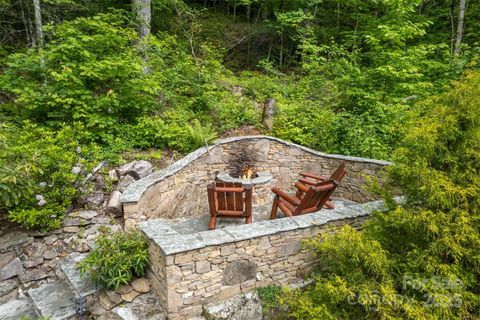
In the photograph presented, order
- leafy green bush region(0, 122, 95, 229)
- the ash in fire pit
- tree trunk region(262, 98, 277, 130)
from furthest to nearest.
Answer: tree trunk region(262, 98, 277, 130) → the ash in fire pit → leafy green bush region(0, 122, 95, 229)

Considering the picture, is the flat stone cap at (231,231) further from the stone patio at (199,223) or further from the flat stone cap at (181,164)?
the flat stone cap at (181,164)

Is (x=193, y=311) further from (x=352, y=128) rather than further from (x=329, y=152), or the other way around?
(x=352, y=128)

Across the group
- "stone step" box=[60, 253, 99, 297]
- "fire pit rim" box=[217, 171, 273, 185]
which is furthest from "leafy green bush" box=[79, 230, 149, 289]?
"fire pit rim" box=[217, 171, 273, 185]

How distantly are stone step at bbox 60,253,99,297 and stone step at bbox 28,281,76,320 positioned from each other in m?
0.11

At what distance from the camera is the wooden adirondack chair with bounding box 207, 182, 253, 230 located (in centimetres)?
434

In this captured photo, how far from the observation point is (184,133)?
20.1 ft

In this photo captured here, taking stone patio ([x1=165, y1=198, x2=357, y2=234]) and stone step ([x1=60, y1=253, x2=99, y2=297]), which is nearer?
stone step ([x1=60, y1=253, x2=99, y2=297])

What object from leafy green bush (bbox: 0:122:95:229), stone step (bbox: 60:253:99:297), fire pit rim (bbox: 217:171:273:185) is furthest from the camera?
fire pit rim (bbox: 217:171:273:185)

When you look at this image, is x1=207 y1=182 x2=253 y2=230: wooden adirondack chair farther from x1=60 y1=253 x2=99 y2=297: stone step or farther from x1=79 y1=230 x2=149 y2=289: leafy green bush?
x1=60 y1=253 x2=99 y2=297: stone step

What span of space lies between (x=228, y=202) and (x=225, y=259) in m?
1.34

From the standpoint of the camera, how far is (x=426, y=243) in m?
2.90

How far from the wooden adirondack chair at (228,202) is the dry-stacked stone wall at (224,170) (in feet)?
3.27

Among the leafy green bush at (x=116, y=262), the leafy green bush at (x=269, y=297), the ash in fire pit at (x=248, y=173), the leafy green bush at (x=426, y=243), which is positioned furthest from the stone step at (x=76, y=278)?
the ash in fire pit at (x=248, y=173)

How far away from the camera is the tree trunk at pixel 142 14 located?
7.61 meters
